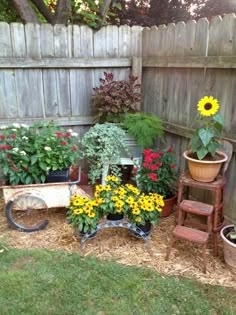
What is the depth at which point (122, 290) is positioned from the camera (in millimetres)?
2141

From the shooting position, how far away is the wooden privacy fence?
3.14 m

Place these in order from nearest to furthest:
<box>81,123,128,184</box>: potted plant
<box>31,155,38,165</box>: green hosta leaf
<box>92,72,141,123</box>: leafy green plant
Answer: <box>31,155,38,165</box>: green hosta leaf < <box>81,123,128,184</box>: potted plant < <box>92,72,141,123</box>: leafy green plant

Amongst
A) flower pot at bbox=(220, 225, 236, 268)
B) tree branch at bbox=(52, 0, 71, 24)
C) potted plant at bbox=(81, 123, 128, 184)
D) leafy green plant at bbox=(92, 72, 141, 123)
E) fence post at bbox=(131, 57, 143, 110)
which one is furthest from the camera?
tree branch at bbox=(52, 0, 71, 24)

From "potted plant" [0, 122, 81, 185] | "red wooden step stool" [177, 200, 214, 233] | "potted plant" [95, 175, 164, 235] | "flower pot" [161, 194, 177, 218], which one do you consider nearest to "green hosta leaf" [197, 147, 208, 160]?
"red wooden step stool" [177, 200, 214, 233]

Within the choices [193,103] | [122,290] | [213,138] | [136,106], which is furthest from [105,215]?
[136,106]

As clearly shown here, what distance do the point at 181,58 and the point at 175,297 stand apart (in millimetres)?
2301

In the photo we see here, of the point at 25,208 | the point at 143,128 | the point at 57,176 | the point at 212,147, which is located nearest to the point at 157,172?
the point at 143,128

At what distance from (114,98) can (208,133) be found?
142 centimetres

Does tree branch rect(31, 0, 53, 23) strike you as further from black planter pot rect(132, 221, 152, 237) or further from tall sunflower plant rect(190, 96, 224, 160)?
black planter pot rect(132, 221, 152, 237)

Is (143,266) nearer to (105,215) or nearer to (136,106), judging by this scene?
(105,215)

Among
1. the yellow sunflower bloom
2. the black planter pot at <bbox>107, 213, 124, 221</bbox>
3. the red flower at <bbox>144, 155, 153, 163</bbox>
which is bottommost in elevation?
the black planter pot at <bbox>107, 213, 124, 221</bbox>

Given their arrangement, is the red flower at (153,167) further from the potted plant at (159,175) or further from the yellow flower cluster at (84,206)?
the yellow flower cluster at (84,206)

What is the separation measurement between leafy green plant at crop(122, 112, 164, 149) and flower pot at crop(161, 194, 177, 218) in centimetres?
65

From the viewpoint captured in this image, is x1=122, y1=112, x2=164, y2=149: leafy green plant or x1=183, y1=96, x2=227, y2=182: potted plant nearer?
x1=183, y1=96, x2=227, y2=182: potted plant
